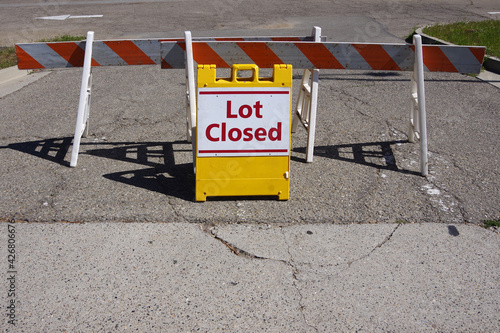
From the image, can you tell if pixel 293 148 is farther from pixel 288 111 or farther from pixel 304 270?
pixel 304 270

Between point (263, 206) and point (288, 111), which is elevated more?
point (288, 111)

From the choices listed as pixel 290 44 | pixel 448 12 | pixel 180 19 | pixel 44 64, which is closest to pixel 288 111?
pixel 290 44

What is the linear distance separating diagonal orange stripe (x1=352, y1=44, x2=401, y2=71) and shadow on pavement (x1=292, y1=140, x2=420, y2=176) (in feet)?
3.19

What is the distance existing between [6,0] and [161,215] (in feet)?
57.5

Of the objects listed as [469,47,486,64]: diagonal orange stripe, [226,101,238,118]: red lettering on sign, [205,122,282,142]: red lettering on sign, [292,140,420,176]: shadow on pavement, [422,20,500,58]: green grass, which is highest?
[469,47,486,64]: diagonal orange stripe

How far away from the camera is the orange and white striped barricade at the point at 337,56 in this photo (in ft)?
15.0

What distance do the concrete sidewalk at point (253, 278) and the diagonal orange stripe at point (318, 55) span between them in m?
1.65

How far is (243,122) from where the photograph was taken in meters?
4.19

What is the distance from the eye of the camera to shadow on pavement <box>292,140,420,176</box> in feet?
16.5

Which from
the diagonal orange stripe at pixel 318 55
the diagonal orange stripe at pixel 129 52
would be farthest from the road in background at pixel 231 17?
the diagonal orange stripe at pixel 129 52

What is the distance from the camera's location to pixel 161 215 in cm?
399

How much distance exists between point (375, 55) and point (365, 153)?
1091 mm

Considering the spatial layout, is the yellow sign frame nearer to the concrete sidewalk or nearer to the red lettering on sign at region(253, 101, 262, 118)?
the red lettering on sign at region(253, 101, 262, 118)

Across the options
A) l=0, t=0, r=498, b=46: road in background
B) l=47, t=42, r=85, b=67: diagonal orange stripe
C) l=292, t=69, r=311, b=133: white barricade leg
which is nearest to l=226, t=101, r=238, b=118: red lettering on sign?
l=292, t=69, r=311, b=133: white barricade leg
